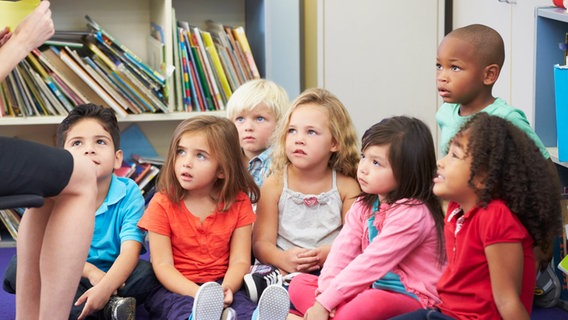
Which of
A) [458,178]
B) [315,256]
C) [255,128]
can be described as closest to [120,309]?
[315,256]

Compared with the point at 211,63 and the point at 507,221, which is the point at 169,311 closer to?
the point at 507,221

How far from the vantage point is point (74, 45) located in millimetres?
3176

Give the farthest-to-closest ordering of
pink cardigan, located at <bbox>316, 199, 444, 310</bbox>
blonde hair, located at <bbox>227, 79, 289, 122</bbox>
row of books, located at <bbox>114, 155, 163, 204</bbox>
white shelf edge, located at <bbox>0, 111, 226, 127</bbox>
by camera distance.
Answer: row of books, located at <bbox>114, 155, 163, 204</bbox> < white shelf edge, located at <bbox>0, 111, 226, 127</bbox> < blonde hair, located at <bbox>227, 79, 289, 122</bbox> < pink cardigan, located at <bbox>316, 199, 444, 310</bbox>

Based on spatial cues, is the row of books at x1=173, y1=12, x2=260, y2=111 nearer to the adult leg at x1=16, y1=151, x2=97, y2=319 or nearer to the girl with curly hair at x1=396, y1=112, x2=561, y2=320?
the adult leg at x1=16, y1=151, x2=97, y2=319

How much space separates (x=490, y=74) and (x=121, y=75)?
139 centimetres

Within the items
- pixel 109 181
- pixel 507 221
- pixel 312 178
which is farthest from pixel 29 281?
pixel 507 221

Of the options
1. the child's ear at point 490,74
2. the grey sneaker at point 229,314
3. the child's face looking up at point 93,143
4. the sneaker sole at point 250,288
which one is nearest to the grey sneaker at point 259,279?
the sneaker sole at point 250,288

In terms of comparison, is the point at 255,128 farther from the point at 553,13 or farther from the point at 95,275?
the point at 553,13

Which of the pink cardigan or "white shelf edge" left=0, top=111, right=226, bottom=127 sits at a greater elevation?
"white shelf edge" left=0, top=111, right=226, bottom=127

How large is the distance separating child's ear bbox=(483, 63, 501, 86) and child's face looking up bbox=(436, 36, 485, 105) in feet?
0.04

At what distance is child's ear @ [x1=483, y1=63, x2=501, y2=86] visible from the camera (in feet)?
7.66

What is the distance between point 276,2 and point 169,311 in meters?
1.58

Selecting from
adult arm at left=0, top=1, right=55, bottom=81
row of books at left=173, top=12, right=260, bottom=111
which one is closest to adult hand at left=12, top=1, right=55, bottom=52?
adult arm at left=0, top=1, right=55, bottom=81

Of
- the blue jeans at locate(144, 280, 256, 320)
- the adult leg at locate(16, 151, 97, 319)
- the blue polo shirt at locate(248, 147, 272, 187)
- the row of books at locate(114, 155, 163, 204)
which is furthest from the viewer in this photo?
the row of books at locate(114, 155, 163, 204)
